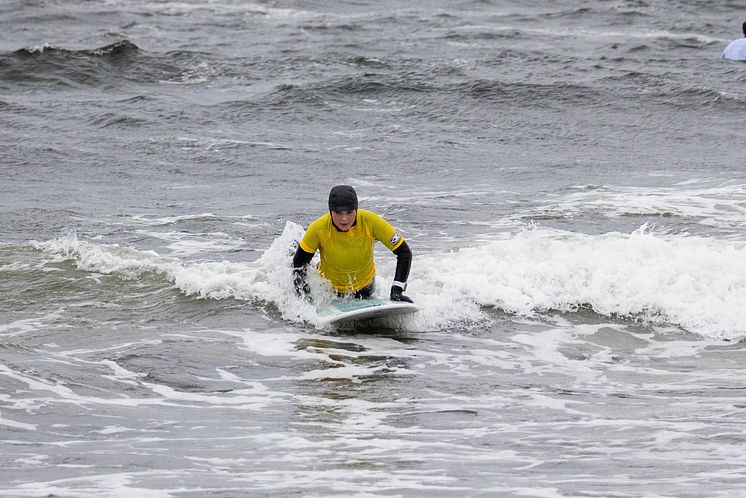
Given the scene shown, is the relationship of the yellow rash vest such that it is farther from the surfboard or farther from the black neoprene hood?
the black neoprene hood

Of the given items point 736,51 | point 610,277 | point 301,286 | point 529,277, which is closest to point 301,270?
point 301,286

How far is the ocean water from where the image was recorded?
23.5 ft

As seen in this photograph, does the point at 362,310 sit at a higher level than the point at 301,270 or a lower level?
lower

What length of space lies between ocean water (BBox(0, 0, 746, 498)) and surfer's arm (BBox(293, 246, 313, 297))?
16cm

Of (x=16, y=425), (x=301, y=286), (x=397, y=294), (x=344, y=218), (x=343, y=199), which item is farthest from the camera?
(x=301, y=286)

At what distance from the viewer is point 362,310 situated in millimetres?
10336

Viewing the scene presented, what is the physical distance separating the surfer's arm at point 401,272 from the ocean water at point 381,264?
0.34 m

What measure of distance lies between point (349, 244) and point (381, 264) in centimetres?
254

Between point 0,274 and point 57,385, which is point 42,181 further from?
point 57,385

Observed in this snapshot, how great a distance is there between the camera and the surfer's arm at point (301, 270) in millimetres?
10594

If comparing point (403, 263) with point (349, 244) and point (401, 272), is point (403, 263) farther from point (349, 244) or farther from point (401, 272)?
point (349, 244)

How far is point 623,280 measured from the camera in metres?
11.9

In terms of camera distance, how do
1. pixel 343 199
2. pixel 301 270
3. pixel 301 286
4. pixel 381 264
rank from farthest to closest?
pixel 381 264 → pixel 301 286 → pixel 301 270 → pixel 343 199

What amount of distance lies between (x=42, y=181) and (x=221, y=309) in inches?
254
